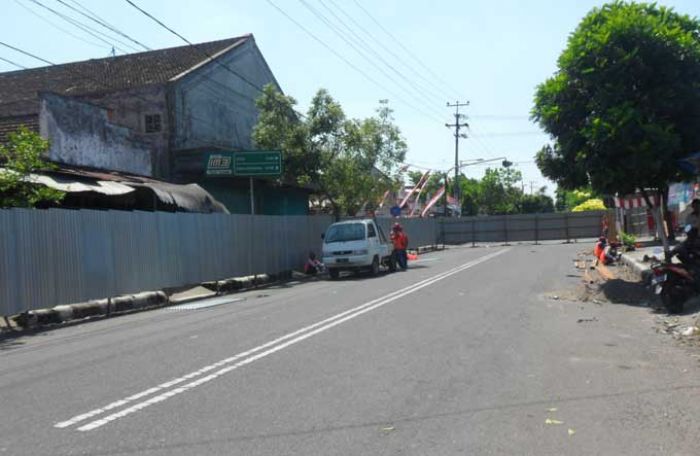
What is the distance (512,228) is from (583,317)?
40548 mm

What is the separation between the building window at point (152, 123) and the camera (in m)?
28.3

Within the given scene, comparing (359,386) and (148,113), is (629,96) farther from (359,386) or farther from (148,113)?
(148,113)

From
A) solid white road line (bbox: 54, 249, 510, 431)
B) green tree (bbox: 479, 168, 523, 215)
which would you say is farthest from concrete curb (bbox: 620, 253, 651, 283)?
green tree (bbox: 479, 168, 523, 215)

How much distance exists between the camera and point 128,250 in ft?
49.9

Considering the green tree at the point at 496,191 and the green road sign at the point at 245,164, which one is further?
the green tree at the point at 496,191

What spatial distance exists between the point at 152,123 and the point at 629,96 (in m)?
21.0

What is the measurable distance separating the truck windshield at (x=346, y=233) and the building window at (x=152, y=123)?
10625 millimetres

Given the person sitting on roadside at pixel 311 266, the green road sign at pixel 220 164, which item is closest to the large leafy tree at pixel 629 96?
the person sitting on roadside at pixel 311 266

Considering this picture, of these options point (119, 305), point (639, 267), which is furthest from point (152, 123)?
point (639, 267)

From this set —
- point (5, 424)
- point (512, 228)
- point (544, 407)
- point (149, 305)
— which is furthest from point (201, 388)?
point (512, 228)

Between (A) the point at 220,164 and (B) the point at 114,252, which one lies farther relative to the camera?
(A) the point at 220,164

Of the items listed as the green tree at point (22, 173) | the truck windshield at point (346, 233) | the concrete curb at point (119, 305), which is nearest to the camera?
the concrete curb at point (119, 305)

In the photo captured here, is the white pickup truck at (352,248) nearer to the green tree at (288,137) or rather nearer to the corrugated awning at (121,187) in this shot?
the corrugated awning at (121,187)

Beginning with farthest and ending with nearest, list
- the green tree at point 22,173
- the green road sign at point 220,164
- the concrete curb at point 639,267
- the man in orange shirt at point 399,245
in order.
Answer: the man in orange shirt at point 399,245 < the green road sign at point 220,164 < the concrete curb at point 639,267 < the green tree at point 22,173
